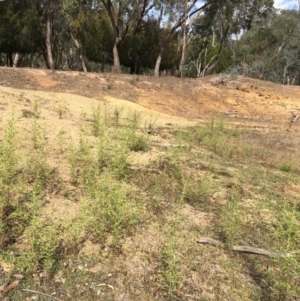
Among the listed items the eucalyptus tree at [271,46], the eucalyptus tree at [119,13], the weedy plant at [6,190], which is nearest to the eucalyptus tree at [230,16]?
the eucalyptus tree at [271,46]

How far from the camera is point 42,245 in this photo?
8.64 ft

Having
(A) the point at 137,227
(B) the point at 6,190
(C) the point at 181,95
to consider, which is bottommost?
(A) the point at 137,227

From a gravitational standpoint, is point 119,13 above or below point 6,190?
above

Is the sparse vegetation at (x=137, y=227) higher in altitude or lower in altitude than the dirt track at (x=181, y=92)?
lower

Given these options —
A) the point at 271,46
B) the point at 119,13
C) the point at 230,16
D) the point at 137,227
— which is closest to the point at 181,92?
the point at 119,13

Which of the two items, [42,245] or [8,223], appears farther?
[8,223]

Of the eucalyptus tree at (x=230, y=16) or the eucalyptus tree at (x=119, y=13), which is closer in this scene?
the eucalyptus tree at (x=119, y=13)

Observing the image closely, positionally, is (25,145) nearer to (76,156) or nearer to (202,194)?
(76,156)

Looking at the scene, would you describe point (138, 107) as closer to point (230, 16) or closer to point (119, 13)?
point (119, 13)

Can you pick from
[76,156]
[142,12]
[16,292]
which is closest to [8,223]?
[16,292]

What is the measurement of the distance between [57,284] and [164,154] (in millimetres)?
2872

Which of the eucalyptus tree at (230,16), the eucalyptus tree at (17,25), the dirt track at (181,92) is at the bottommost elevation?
the dirt track at (181,92)

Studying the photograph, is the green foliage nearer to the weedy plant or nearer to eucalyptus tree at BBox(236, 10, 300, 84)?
the weedy plant

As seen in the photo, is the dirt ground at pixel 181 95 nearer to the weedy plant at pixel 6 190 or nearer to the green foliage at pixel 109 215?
the weedy plant at pixel 6 190
